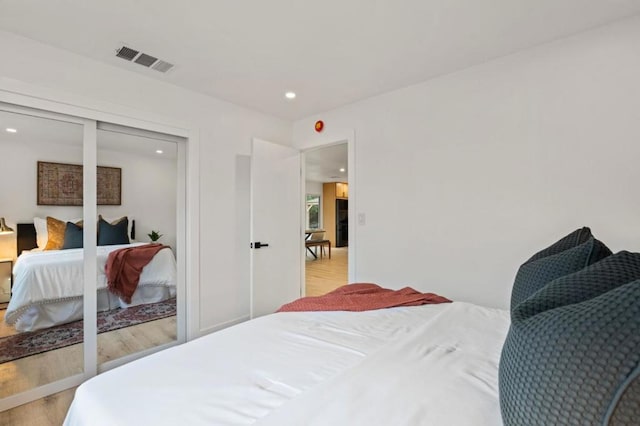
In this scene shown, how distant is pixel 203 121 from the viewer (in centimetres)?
297

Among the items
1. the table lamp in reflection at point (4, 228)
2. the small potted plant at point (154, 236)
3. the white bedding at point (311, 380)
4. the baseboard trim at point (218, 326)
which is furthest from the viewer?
the baseboard trim at point (218, 326)

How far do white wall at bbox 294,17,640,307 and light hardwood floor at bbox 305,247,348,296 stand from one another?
195cm

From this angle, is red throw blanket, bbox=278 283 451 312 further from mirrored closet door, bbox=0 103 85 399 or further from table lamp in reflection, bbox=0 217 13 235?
table lamp in reflection, bbox=0 217 13 235

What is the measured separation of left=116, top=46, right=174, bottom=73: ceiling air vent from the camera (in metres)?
2.19

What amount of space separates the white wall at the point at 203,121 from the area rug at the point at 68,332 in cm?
46

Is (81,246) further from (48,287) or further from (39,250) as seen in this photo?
(48,287)

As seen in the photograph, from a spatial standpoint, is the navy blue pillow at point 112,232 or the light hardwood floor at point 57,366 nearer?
the light hardwood floor at point 57,366

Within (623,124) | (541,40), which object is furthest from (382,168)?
(623,124)

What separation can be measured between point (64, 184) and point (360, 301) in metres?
2.30

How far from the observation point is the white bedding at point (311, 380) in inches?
32.0

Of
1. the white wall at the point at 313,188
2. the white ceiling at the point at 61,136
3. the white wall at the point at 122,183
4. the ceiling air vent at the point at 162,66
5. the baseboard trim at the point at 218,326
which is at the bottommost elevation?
the baseboard trim at the point at 218,326

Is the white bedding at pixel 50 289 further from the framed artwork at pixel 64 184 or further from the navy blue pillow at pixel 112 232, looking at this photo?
the framed artwork at pixel 64 184

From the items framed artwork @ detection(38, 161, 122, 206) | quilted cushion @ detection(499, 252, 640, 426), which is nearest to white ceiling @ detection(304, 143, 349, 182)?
framed artwork @ detection(38, 161, 122, 206)

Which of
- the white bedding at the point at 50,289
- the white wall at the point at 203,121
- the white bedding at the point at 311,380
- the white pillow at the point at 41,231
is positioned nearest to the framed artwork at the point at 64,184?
the white pillow at the point at 41,231
